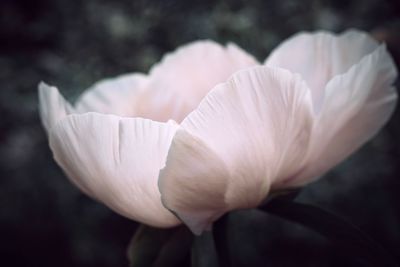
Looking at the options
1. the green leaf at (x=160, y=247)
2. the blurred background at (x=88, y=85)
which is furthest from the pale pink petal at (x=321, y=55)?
the blurred background at (x=88, y=85)

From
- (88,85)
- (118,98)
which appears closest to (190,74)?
(118,98)

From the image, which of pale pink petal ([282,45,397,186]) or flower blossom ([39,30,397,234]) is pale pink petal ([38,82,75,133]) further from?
pale pink petal ([282,45,397,186])

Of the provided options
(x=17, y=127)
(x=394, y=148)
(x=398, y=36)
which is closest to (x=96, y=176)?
(x=398, y=36)

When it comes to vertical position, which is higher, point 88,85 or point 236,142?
point 236,142

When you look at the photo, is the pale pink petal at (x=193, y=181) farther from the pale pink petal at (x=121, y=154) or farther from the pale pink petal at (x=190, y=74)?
the pale pink petal at (x=190, y=74)

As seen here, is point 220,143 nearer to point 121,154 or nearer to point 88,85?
point 121,154

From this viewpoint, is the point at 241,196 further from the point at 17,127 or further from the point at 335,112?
the point at 17,127

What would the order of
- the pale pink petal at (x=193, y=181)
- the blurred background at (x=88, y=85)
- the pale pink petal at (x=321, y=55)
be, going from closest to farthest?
the pale pink petal at (x=193, y=181), the pale pink petal at (x=321, y=55), the blurred background at (x=88, y=85)
